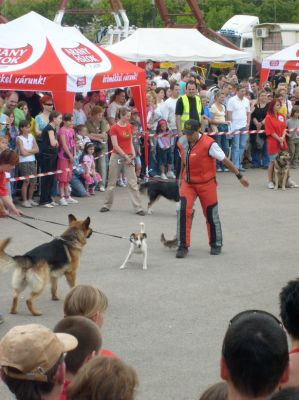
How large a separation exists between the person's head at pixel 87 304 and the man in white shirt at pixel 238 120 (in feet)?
48.6

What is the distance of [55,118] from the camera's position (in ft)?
52.0

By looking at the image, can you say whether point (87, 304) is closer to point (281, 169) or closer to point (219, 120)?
point (281, 169)

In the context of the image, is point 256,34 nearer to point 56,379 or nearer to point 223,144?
point 223,144

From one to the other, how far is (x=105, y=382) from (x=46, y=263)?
5.89 meters

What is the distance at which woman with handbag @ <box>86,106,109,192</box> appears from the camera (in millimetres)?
17375

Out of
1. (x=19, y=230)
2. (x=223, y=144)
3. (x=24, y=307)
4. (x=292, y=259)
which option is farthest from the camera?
(x=223, y=144)

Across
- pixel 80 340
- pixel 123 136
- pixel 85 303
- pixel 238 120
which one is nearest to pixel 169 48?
pixel 238 120

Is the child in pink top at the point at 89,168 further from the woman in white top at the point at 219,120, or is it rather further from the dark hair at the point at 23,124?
the woman in white top at the point at 219,120

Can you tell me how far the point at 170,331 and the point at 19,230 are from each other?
5.64m

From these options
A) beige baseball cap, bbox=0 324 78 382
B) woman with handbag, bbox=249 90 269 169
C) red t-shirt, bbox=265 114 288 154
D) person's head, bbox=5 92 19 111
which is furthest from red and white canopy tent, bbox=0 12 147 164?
beige baseball cap, bbox=0 324 78 382

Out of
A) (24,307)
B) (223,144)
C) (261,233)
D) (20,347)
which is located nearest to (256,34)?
(223,144)

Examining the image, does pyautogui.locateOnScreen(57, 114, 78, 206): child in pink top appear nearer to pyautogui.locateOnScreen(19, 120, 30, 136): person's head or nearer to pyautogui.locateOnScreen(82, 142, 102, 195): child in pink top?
pyautogui.locateOnScreen(82, 142, 102, 195): child in pink top

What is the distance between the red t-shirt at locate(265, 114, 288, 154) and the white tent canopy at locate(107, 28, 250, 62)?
32.4 ft

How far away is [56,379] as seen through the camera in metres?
3.67
